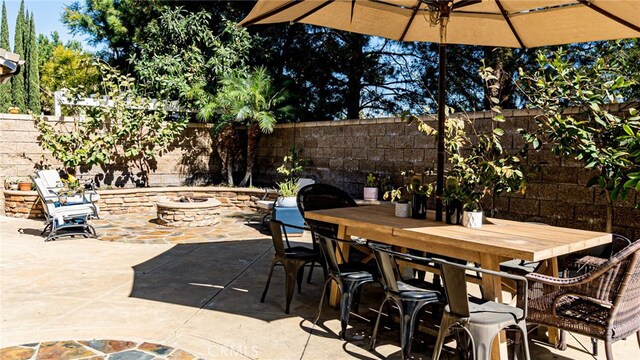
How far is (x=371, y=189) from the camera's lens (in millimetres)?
7668

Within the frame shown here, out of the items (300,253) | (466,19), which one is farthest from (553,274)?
(466,19)

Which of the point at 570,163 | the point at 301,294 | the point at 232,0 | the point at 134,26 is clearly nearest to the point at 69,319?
the point at 301,294

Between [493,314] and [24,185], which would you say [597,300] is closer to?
[493,314]

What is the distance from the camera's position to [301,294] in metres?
4.40

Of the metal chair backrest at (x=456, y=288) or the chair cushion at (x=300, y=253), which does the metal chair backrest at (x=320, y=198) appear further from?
the metal chair backrest at (x=456, y=288)

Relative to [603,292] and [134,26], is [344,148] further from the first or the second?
[134,26]

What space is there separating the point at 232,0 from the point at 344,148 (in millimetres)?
5569

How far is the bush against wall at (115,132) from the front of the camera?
9.32 metres

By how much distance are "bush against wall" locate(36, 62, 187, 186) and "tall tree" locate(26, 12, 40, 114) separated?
6.90m

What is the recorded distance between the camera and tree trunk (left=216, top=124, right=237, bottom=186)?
11.7 m

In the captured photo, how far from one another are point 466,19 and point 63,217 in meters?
6.01

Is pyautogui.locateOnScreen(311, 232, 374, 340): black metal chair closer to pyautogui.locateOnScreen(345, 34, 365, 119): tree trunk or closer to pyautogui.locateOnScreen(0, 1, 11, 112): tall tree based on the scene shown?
pyautogui.locateOnScreen(345, 34, 365, 119): tree trunk

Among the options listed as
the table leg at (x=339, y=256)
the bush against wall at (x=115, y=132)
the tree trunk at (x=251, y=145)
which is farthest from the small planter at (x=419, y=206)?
the bush against wall at (x=115, y=132)

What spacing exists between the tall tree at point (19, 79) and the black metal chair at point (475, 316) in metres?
15.9
